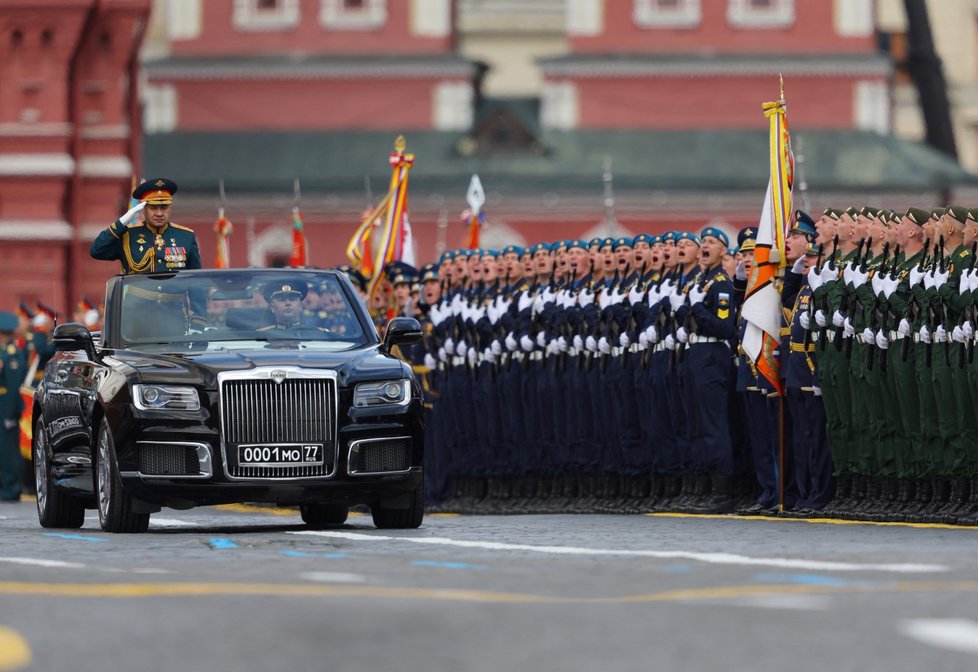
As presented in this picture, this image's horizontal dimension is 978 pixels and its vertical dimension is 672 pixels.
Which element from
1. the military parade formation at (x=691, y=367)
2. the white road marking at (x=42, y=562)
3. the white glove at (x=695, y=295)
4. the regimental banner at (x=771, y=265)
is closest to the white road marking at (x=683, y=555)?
the white road marking at (x=42, y=562)

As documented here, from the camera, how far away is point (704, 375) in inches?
766

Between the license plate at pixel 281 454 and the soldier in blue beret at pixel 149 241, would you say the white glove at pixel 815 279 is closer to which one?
the license plate at pixel 281 454

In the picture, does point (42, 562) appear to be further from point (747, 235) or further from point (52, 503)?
point (747, 235)

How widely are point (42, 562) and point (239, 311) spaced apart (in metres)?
3.87

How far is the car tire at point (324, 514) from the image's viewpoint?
17.7 meters

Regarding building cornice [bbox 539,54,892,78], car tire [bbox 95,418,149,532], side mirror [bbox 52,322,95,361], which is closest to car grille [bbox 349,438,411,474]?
car tire [bbox 95,418,149,532]

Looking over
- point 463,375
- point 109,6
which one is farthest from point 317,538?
point 109,6

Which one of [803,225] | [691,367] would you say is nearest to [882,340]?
[803,225]

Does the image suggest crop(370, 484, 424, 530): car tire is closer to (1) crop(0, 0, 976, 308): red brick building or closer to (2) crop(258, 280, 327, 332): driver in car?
(2) crop(258, 280, 327, 332): driver in car

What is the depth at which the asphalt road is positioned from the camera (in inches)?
345

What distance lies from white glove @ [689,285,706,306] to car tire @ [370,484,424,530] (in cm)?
366

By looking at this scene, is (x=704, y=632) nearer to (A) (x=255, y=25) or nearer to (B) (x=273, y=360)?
(B) (x=273, y=360)

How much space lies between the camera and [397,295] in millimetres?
Result: 23938

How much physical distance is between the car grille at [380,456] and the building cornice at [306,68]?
4888 centimetres
